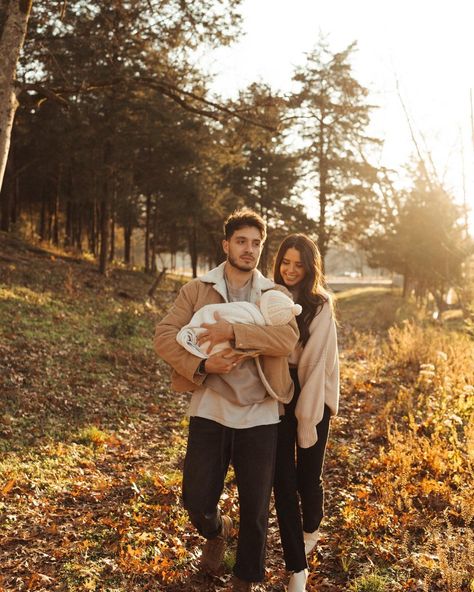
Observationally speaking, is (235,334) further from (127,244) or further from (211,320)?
(127,244)

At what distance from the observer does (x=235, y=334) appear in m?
3.40

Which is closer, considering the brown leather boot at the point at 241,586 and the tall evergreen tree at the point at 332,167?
the brown leather boot at the point at 241,586

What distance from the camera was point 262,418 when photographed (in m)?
3.54

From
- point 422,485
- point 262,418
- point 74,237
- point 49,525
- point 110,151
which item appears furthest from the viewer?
point 74,237

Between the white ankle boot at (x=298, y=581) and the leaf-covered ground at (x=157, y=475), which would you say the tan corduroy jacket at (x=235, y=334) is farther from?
the leaf-covered ground at (x=157, y=475)

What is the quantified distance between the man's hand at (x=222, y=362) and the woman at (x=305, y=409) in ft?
2.32

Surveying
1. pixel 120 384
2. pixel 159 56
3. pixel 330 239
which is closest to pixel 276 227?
pixel 330 239

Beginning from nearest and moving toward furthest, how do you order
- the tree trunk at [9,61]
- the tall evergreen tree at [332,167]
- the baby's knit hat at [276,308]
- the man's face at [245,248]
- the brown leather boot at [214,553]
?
the baby's knit hat at [276,308] → the man's face at [245,248] → the brown leather boot at [214,553] → the tree trunk at [9,61] → the tall evergreen tree at [332,167]

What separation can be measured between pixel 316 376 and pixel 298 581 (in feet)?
4.58

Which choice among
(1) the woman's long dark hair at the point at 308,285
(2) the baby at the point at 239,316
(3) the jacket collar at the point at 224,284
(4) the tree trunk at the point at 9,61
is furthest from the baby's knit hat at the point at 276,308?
(4) the tree trunk at the point at 9,61

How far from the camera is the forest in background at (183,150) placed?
1098 centimetres

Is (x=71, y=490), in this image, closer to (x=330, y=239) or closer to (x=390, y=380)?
(x=390, y=380)

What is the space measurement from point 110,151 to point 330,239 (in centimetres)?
1591

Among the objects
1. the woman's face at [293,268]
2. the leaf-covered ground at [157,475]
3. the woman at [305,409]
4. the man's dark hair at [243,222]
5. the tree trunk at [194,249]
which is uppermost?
the tree trunk at [194,249]
